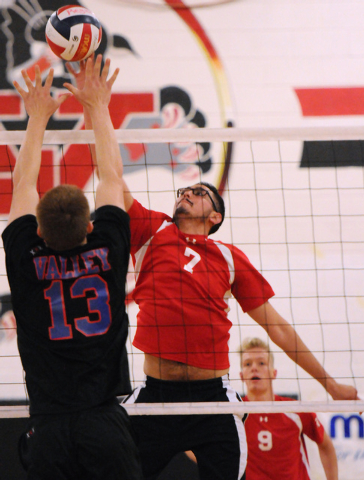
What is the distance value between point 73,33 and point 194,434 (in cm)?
234

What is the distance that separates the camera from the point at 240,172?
17.1 ft

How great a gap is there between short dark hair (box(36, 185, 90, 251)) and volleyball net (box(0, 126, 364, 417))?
9.37ft

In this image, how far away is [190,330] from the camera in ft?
10.3

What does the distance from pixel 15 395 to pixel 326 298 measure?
308 centimetres

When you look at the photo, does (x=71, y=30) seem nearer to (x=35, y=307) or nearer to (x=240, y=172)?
(x=35, y=307)

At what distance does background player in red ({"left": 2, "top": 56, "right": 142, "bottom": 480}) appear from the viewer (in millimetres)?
1994

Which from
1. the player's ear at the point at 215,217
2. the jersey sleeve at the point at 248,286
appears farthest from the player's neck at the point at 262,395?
the player's ear at the point at 215,217

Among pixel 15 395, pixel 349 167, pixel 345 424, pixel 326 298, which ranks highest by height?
pixel 349 167

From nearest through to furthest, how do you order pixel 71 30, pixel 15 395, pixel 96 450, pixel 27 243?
pixel 96 450
pixel 27 243
pixel 71 30
pixel 15 395

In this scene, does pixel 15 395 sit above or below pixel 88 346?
below

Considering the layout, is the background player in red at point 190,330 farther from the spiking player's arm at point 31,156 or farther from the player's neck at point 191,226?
the spiking player's arm at point 31,156

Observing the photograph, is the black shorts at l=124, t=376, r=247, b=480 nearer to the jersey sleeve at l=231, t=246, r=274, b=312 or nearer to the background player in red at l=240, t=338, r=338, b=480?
the jersey sleeve at l=231, t=246, r=274, b=312

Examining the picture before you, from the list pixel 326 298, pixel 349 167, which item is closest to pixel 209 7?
pixel 349 167

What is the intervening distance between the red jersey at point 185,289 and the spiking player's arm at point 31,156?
2.91ft
